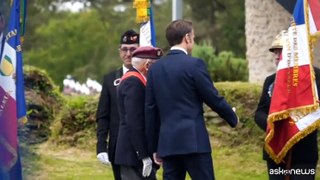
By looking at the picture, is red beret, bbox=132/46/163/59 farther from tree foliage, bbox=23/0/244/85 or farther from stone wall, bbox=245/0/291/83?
tree foliage, bbox=23/0/244/85

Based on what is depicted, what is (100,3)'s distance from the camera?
1537 inches

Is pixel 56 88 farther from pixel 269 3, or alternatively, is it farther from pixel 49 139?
pixel 269 3

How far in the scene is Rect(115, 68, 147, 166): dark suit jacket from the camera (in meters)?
7.39

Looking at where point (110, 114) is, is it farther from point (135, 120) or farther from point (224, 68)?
point (224, 68)

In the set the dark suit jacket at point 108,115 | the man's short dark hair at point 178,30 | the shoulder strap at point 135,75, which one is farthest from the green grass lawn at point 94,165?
the man's short dark hair at point 178,30

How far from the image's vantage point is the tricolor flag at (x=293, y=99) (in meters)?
7.55

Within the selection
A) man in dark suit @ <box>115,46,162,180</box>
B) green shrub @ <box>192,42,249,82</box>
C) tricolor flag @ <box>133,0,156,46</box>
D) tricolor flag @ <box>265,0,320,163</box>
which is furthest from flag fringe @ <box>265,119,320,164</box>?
green shrub @ <box>192,42,249,82</box>

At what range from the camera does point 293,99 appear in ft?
25.1

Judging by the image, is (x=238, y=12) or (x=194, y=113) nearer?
(x=194, y=113)

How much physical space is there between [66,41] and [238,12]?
1102cm

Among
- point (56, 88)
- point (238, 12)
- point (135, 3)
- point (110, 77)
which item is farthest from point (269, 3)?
point (238, 12)

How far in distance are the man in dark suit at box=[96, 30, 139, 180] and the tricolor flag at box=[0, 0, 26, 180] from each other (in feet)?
2.41

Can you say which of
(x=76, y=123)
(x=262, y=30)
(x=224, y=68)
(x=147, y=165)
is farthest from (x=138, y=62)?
(x=224, y=68)

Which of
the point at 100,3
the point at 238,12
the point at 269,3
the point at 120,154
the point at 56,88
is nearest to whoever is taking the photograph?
the point at 120,154
